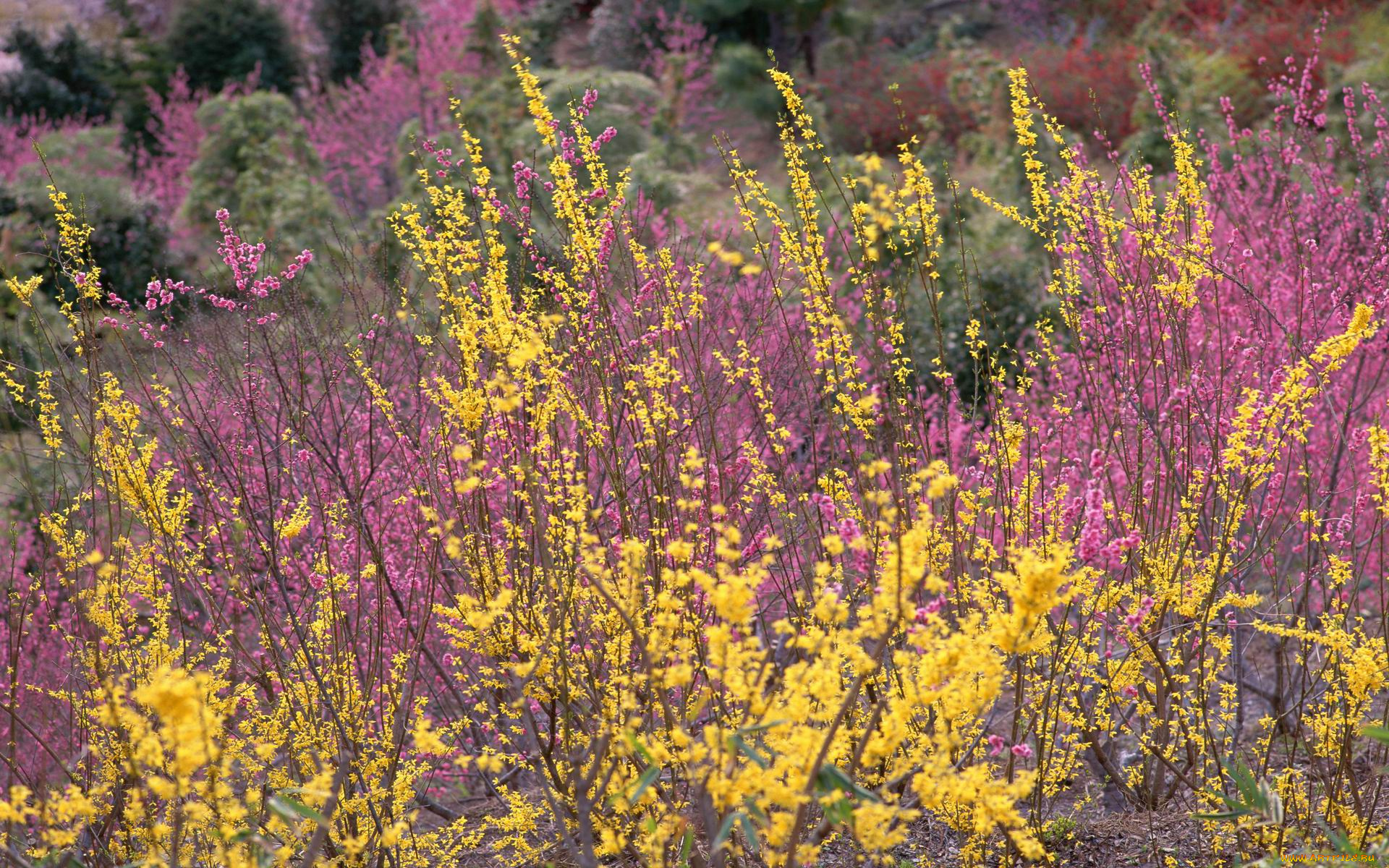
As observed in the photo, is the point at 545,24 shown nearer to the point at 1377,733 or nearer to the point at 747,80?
the point at 747,80

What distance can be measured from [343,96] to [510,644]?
18.1m

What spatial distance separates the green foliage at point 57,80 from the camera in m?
20.5

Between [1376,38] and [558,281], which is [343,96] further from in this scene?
[558,281]

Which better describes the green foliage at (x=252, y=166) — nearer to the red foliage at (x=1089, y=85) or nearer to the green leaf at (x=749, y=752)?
the red foliage at (x=1089, y=85)

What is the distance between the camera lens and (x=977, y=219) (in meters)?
12.7

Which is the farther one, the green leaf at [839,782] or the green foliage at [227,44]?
the green foliage at [227,44]

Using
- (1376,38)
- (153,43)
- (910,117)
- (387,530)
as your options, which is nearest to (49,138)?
(153,43)

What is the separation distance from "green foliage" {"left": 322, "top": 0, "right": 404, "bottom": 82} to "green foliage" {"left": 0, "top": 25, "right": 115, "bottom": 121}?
3.66m

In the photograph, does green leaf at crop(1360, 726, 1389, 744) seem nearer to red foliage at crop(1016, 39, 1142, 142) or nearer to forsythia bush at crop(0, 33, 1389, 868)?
forsythia bush at crop(0, 33, 1389, 868)

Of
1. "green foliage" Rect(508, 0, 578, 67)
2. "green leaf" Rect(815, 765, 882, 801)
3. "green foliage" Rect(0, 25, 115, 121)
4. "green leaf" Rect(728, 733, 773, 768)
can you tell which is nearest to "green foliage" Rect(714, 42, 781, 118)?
"green foliage" Rect(508, 0, 578, 67)

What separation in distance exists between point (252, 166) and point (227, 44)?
7790 millimetres

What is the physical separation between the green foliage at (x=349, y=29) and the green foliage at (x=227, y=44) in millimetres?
1082

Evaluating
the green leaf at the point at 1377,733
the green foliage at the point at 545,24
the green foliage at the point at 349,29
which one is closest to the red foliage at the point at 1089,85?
the green foliage at the point at 545,24

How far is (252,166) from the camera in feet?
45.7
